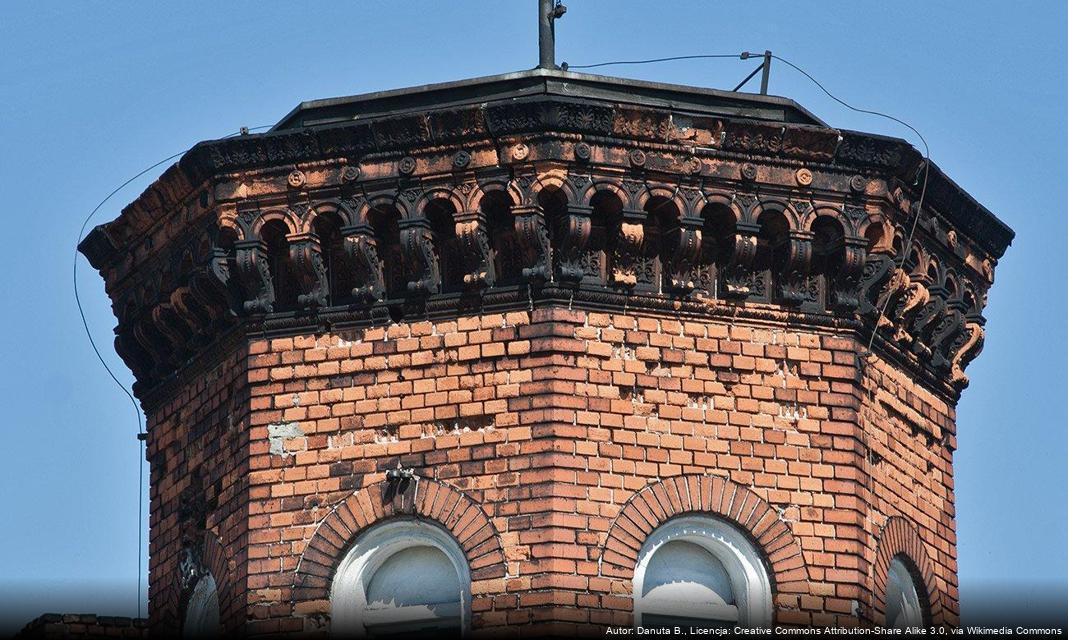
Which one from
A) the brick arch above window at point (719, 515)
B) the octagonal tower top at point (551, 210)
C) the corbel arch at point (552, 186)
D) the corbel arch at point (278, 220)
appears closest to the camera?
the brick arch above window at point (719, 515)

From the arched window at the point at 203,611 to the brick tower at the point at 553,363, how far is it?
40 mm

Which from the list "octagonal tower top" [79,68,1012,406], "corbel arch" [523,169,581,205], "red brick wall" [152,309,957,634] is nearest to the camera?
"red brick wall" [152,309,957,634]

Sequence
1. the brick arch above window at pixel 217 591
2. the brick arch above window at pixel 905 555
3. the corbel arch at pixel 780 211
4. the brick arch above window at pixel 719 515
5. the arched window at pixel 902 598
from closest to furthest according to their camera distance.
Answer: the brick arch above window at pixel 719 515 < the brick arch above window at pixel 217 591 < the brick arch above window at pixel 905 555 < the corbel arch at pixel 780 211 < the arched window at pixel 902 598

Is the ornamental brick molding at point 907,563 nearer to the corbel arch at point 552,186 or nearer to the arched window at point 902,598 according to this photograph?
the arched window at point 902,598

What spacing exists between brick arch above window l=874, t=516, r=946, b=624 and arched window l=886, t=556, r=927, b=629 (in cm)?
6

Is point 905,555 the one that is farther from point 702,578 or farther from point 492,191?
point 492,191

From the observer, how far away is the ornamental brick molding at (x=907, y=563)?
23.2 metres

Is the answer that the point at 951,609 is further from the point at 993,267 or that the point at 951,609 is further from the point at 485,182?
the point at 485,182

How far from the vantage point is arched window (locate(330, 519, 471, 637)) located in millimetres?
22703

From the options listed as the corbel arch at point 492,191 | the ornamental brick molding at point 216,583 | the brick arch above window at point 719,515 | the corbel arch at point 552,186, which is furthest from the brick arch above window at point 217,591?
the corbel arch at point 552,186

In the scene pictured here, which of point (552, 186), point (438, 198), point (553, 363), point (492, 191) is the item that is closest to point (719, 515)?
point (553, 363)

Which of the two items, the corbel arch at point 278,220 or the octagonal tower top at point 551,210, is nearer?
the octagonal tower top at point 551,210

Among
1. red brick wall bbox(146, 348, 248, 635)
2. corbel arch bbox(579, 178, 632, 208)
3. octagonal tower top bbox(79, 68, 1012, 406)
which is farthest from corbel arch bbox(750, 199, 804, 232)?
red brick wall bbox(146, 348, 248, 635)

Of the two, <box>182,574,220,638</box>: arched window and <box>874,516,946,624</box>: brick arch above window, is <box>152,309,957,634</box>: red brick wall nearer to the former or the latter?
<box>874,516,946,624</box>: brick arch above window
